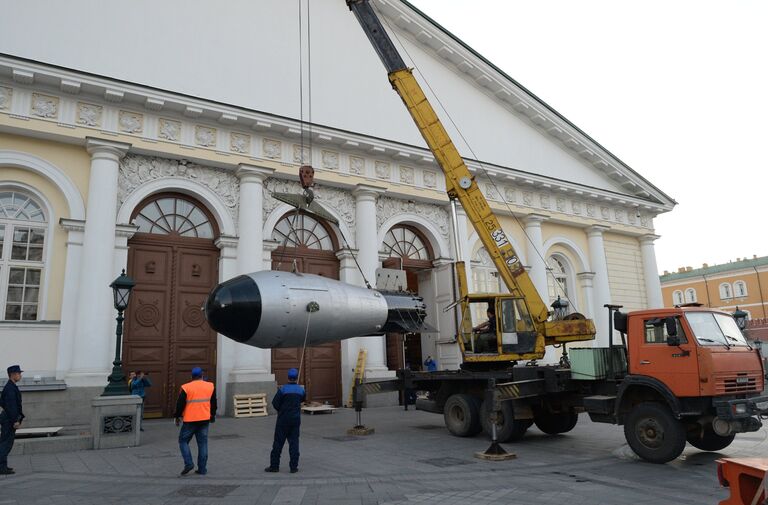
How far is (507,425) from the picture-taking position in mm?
10445

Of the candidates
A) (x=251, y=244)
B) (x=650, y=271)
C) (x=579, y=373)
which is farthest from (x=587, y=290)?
(x=251, y=244)

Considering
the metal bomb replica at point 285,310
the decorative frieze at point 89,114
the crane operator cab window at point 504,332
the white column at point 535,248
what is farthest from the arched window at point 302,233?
the white column at point 535,248

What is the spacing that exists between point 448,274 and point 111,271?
10548 millimetres

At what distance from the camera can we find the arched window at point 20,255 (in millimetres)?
13359

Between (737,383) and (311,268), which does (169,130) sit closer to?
(311,268)

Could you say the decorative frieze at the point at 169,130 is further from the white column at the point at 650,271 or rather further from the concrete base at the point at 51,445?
the white column at the point at 650,271

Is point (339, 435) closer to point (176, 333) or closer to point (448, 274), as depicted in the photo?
point (176, 333)

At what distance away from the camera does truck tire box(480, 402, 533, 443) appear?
34.3 feet

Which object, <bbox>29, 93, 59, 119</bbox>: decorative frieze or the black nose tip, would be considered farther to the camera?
<bbox>29, 93, 59, 119</bbox>: decorative frieze

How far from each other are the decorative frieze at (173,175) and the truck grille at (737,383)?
12962mm

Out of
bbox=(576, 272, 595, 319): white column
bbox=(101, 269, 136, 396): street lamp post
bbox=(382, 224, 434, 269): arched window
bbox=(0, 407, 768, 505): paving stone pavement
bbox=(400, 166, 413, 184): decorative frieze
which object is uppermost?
bbox=(400, 166, 413, 184): decorative frieze

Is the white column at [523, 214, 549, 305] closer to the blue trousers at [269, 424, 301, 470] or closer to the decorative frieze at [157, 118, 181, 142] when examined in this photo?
the decorative frieze at [157, 118, 181, 142]

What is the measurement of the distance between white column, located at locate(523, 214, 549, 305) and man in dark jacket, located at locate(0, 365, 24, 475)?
18.3 meters

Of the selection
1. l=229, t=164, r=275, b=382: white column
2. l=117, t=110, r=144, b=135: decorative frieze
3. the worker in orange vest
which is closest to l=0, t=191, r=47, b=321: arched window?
l=117, t=110, r=144, b=135: decorative frieze
